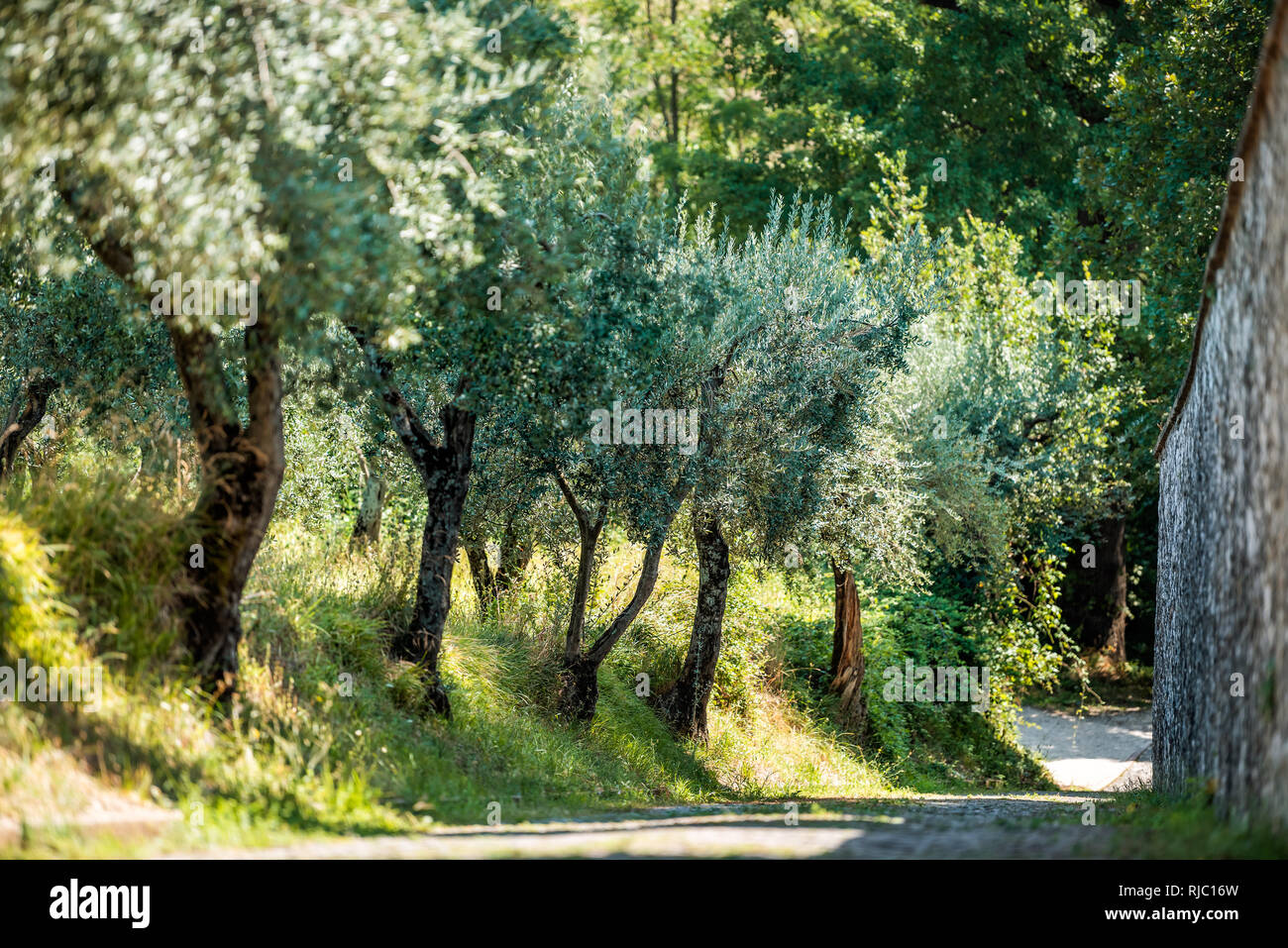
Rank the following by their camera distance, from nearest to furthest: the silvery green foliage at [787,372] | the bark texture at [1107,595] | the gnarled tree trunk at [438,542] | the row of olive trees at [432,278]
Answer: the row of olive trees at [432,278] < the gnarled tree trunk at [438,542] < the silvery green foliage at [787,372] < the bark texture at [1107,595]

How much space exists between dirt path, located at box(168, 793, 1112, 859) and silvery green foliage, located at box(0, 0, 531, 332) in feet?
10.2

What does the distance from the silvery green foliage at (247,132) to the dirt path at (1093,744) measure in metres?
13.1

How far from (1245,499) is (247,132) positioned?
6.24 metres

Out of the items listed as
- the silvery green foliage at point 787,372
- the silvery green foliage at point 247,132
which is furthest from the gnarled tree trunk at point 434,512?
the silvery green foliage at point 247,132

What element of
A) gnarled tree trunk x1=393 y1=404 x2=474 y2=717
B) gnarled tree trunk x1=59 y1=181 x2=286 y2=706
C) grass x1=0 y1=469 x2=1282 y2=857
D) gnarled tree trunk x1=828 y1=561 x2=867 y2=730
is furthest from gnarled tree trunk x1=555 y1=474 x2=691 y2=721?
gnarled tree trunk x1=828 y1=561 x2=867 y2=730

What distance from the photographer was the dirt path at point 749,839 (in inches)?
245

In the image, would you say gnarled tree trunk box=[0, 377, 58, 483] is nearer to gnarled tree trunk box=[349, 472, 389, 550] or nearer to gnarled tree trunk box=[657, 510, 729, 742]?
gnarled tree trunk box=[349, 472, 389, 550]

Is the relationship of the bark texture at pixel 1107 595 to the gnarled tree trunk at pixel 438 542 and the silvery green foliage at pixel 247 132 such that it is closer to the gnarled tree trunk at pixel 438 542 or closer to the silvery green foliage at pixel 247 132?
the gnarled tree trunk at pixel 438 542

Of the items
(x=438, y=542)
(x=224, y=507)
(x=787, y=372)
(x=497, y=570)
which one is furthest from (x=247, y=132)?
(x=497, y=570)

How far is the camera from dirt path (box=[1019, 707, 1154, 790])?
18641mm

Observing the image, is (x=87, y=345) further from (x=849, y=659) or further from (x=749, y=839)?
(x=849, y=659)

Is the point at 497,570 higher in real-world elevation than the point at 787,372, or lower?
lower

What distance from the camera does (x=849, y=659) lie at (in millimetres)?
19734
